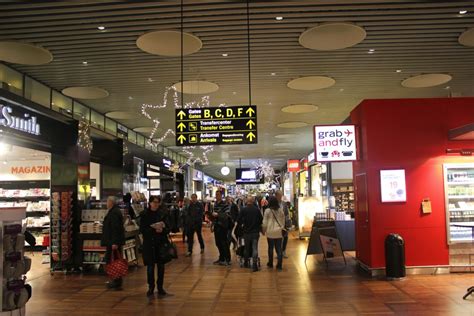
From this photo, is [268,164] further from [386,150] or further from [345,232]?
[386,150]

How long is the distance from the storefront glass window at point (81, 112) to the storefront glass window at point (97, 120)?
355 millimetres

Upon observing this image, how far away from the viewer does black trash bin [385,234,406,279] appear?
25.3 ft

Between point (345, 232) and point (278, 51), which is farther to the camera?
point (345, 232)

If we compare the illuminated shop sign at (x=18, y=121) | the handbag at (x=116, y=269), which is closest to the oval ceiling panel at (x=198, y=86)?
the illuminated shop sign at (x=18, y=121)

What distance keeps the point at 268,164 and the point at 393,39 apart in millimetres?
28601

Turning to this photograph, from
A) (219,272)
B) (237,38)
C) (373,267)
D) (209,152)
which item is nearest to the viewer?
(237,38)

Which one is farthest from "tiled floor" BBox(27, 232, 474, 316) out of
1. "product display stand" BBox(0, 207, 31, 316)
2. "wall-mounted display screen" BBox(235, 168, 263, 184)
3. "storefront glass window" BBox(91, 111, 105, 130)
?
"wall-mounted display screen" BBox(235, 168, 263, 184)

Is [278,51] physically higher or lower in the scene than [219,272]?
higher

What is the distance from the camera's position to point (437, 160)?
824 centimetres

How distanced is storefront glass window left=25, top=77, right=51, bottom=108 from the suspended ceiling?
199 mm

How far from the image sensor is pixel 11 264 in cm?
472

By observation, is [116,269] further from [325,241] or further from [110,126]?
[110,126]

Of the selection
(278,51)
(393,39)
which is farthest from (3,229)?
(393,39)

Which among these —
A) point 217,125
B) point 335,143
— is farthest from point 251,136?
point 335,143
